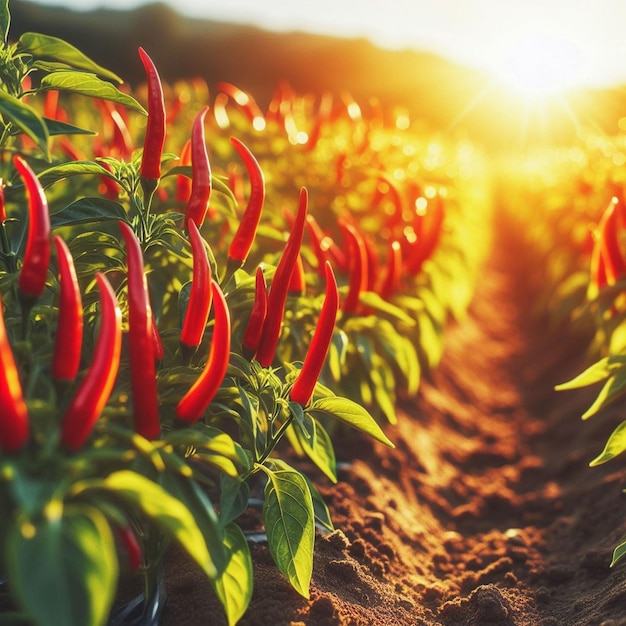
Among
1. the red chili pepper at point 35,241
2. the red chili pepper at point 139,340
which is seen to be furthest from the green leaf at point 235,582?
the red chili pepper at point 35,241

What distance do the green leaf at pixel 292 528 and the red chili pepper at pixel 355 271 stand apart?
3.67 ft

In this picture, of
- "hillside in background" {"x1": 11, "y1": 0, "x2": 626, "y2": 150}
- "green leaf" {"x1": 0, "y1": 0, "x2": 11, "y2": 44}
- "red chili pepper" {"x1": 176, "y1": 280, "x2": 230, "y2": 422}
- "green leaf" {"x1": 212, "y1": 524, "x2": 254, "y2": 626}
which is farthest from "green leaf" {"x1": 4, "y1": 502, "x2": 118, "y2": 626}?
"hillside in background" {"x1": 11, "y1": 0, "x2": 626, "y2": 150}

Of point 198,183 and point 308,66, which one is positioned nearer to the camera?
point 198,183

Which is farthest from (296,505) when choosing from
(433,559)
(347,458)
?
(347,458)

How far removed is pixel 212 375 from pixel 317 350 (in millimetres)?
375

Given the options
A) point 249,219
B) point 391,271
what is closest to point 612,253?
point 391,271

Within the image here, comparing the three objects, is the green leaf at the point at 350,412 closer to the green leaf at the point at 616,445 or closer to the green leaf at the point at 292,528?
the green leaf at the point at 292,528

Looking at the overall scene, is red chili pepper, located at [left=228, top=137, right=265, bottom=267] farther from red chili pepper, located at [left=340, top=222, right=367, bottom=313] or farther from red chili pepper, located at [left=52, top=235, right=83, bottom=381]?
red chili pepper, located at [left=340, top=222, right=367, bottom=313]

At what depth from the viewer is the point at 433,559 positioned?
339cm

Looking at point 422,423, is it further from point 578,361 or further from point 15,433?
point 15,433

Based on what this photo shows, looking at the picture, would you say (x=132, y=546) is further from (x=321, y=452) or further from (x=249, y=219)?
(x=249, y=219)

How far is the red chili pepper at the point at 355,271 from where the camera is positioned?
116 inches

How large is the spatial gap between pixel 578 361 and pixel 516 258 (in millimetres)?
7803

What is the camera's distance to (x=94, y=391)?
1.40m
